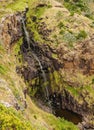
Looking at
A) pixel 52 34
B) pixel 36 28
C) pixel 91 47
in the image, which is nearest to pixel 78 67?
pixel 91 47

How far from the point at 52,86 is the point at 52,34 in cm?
696

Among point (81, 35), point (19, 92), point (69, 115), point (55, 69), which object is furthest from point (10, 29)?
point (69, 115)

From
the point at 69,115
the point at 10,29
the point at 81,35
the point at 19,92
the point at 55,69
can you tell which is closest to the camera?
the point at 19,92

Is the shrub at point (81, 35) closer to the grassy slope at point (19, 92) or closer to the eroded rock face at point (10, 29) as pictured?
the eroded rock face at point (10, 29)

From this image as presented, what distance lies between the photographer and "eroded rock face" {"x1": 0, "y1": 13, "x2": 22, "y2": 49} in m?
36.0

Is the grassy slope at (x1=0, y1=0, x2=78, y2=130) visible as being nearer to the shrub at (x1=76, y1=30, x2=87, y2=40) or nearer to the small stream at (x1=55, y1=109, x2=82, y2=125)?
the small stream at (x1=55, y1=109, x2=82, y2=125)

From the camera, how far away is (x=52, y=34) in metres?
40.7

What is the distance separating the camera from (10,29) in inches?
1489

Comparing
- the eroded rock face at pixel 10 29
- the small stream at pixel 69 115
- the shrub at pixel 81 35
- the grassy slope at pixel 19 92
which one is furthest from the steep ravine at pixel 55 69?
the grassy slope at pixel 19 92

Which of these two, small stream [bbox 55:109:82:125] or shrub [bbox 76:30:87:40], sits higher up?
shrub [bbox 76:30:87:40]

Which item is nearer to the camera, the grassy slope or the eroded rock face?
the grassy slope

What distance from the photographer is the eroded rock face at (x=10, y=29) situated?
36.0 metres

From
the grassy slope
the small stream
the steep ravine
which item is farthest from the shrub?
the small stream

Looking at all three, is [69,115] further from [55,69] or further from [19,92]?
[19,92]
